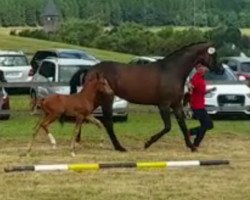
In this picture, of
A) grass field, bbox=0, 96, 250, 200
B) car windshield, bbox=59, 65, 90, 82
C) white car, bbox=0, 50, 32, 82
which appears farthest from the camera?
white car, bbox=0, 50, 32, 82

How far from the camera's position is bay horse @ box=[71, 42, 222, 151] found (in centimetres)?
1680

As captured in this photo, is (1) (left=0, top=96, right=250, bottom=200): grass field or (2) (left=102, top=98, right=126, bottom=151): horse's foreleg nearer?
(1) (left=0, top=96, right=250, bottom=200): grass field

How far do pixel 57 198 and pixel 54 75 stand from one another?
15612 millimetres

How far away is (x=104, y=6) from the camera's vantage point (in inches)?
4815

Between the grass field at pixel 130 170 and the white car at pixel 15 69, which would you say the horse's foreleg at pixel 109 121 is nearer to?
the grass field at pixel 130 170

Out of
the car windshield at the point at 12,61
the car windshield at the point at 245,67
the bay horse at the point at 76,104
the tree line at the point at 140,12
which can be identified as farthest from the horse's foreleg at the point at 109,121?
the tree line at the point at 140,12

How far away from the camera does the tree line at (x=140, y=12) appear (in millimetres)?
105938

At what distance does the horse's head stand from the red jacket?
264 millimetres

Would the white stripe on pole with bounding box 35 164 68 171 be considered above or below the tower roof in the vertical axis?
above

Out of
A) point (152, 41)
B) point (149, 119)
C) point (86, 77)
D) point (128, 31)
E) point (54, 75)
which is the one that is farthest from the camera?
point (128, 31)

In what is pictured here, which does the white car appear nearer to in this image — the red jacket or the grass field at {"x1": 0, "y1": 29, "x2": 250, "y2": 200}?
the grass field at {"x1": 0, "y1": 29, "x2": 250, "y2": 200}

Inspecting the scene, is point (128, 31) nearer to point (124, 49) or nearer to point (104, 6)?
point (124, 49)

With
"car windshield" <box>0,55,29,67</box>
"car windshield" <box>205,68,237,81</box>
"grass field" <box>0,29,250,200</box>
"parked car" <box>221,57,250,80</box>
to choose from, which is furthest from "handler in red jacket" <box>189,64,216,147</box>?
"car windshield" <box>0,55,29,67</box>

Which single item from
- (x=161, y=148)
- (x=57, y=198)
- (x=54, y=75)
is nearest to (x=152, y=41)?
(x=54, y=75)
